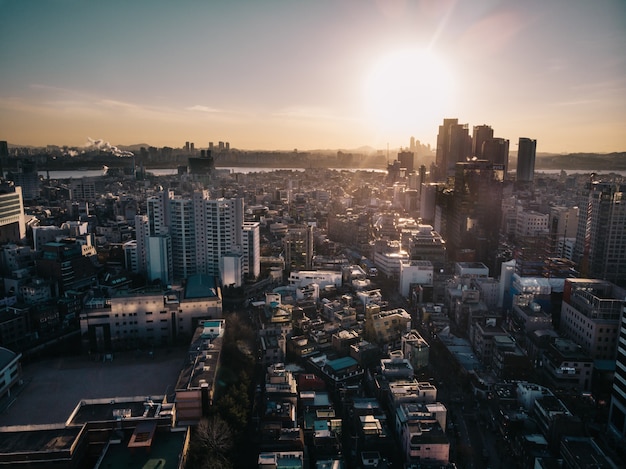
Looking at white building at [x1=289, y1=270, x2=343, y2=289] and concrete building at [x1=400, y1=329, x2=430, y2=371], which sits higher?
white building at [x1=289, y1=270, x2=343, y2=289]

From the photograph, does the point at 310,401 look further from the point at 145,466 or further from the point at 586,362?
the point at 586,362

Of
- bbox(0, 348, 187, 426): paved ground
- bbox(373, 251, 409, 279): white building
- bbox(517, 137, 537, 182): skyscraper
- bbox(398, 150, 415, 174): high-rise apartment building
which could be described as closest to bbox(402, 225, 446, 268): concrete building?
bbox(373, 251, 409, 279): white building

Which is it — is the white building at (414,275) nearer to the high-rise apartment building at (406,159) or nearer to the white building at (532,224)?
the white building at (532,224)

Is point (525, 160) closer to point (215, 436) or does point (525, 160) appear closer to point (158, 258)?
point (158, 258)

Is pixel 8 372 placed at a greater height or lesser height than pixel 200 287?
lesser

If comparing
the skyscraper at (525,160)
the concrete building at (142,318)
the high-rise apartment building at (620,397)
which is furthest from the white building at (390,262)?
the skyscraper at (525,160)

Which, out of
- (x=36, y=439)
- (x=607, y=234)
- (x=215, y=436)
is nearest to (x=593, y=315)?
(x=607, y=234)

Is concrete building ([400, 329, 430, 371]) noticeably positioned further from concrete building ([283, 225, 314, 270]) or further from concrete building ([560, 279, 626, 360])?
concrete building ([283, 225, 314, 270])

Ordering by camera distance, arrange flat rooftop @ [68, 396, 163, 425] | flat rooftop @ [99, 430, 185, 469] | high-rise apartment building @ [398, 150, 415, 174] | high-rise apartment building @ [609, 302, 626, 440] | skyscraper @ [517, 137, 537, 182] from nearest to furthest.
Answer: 1. flat rooftop @ [99, 430, 185, 469]
2. flat rooftop @ [68, 396, 163, 425]
3. high-rise apartment building @ [609, 302, 626, 440]
4. skyscraper @ [517, 137, 537, 182]
5. high-rise apartment building @ [398, 150, 415, 174]
